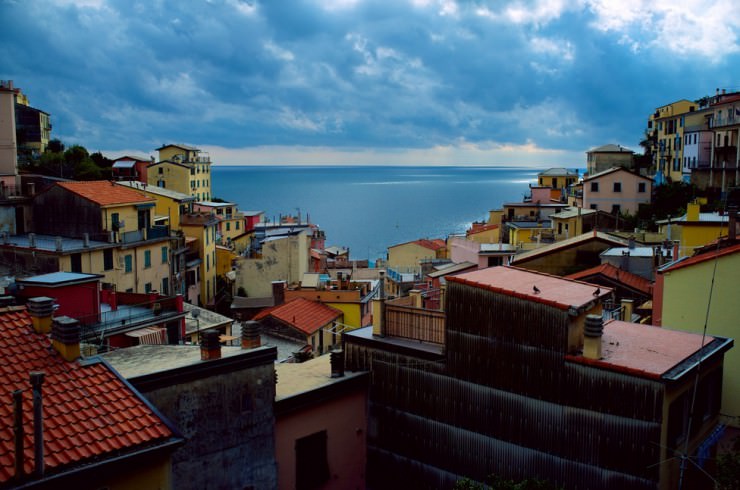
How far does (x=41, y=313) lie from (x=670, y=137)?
69770 mm

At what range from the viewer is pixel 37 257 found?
3125 centimetres

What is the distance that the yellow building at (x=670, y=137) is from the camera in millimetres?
67438

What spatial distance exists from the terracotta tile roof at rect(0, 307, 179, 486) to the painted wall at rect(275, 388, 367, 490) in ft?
17.0

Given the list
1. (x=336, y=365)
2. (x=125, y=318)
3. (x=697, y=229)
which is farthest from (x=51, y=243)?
(x=697, y=229)

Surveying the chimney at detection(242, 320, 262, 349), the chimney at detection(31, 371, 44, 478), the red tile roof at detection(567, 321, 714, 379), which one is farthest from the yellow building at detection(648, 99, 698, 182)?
the chimney at detection(31, 371, 44, 478)

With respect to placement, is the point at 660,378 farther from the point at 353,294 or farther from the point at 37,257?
the point at 37,257

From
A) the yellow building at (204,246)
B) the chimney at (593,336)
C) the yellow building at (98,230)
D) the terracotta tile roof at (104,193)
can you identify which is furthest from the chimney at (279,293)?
the chimney at (593,336)

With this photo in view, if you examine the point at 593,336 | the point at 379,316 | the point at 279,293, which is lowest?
the point at 279,293

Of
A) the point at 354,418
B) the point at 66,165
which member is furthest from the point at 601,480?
the point at 66,165

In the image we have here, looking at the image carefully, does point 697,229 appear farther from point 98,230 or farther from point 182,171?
point 182,171

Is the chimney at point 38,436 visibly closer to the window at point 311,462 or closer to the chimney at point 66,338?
the chimney at point 66,338

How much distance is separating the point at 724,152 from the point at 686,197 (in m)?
5.73

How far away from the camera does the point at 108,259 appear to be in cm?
3506

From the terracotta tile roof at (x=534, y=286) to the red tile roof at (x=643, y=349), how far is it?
3.37ft
